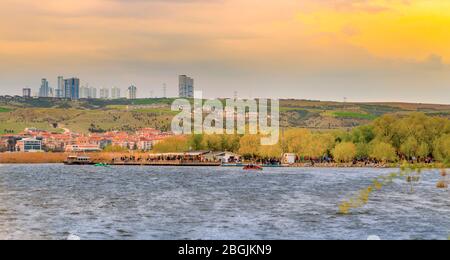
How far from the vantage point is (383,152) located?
14412cm

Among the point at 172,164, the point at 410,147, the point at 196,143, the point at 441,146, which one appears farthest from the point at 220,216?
the point at 196,143

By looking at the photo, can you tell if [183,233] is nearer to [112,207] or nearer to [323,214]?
[323,214]

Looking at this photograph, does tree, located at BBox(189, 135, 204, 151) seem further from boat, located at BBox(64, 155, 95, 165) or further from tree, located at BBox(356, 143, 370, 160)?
tree, located at BBox(356, 143, 370, 160)

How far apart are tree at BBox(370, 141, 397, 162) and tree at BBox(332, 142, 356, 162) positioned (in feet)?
16.0

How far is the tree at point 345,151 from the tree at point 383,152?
4.87m

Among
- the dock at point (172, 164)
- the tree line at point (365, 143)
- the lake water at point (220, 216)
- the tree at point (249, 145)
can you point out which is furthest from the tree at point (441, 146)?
the lake water at point (220, 216)

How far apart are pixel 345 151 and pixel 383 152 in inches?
413

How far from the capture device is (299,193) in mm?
67938

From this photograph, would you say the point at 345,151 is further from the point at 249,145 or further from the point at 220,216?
the point at 220,216

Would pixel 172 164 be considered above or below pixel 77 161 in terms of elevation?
above

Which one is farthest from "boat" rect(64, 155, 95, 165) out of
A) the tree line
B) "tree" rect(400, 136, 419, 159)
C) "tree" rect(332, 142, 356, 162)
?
"tree" rect(400, 136, 419, 159)

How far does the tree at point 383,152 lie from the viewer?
14339 cm
